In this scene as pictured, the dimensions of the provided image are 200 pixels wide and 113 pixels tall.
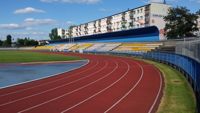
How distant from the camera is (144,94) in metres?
15.8

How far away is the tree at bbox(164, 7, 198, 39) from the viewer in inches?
2411

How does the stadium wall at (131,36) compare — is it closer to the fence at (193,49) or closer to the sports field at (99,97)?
the fence at (193,49)

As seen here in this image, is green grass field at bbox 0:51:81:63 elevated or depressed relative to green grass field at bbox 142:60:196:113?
elevated

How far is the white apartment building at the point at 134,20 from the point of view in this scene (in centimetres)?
9244

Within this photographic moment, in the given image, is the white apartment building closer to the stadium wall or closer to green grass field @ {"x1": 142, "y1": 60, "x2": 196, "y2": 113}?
the stadium wall

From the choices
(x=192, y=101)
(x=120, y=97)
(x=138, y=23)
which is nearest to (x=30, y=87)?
(x=120, y=97)

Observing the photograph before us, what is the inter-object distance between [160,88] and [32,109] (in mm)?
7419

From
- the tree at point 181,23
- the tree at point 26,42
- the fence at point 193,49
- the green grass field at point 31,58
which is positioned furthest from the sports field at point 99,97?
the tree at point 26,42

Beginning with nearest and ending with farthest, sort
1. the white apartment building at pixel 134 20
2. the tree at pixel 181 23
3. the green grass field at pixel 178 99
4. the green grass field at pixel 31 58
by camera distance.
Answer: the green grass field at pixel 178 99 < the green grass field at pixel 31 58 < the tree at pixel 181 23 < the white apartment building at pixel 134 20

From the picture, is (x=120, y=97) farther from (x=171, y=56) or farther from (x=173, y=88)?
(x=171, y=56)

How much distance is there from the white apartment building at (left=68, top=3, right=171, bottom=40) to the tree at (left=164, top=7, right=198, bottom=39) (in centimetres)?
389

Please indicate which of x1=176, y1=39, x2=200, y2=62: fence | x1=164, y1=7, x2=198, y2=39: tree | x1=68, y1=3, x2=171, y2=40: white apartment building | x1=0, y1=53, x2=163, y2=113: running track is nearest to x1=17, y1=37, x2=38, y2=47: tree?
x1=68, y1=3, x2=171, y2=40: white apartment building

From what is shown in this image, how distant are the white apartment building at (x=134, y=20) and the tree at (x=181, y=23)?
389cm

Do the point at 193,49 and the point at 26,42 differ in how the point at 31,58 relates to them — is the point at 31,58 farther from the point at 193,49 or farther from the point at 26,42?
the point at 26,42
